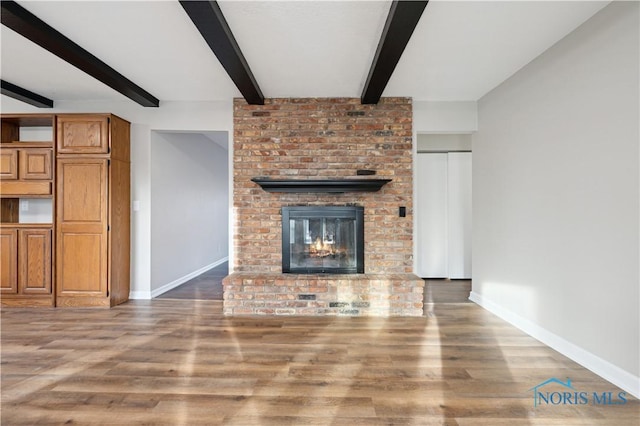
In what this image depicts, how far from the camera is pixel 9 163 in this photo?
3.47 m

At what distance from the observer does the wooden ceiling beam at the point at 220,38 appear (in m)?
1.90

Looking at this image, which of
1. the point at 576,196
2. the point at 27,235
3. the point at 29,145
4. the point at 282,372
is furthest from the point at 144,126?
the point at 576,196

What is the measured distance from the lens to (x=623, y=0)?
194cm

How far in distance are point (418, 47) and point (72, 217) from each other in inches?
154

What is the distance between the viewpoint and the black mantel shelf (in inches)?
136

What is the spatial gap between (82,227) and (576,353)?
4.73 metres

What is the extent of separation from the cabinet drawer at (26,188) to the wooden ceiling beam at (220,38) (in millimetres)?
2461

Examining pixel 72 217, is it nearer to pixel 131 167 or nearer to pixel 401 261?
pixel 131 167

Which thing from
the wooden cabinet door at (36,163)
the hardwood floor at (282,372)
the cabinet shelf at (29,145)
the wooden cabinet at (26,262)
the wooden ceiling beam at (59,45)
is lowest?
the hardwood floor at (282,372)

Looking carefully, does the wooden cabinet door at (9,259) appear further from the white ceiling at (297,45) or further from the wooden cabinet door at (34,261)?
the white ceiling at (297,45)

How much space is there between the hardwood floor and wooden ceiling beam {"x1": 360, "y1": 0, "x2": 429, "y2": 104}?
2305mm

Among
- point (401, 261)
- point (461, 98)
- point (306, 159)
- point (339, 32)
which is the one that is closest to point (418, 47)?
point (339, 32)

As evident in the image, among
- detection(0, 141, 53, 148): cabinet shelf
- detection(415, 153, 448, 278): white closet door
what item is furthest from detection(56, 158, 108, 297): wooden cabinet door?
detection(415, 153, 448, 278): white closet door

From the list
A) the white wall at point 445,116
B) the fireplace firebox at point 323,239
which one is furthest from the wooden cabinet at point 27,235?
the white wall at point 445,116
